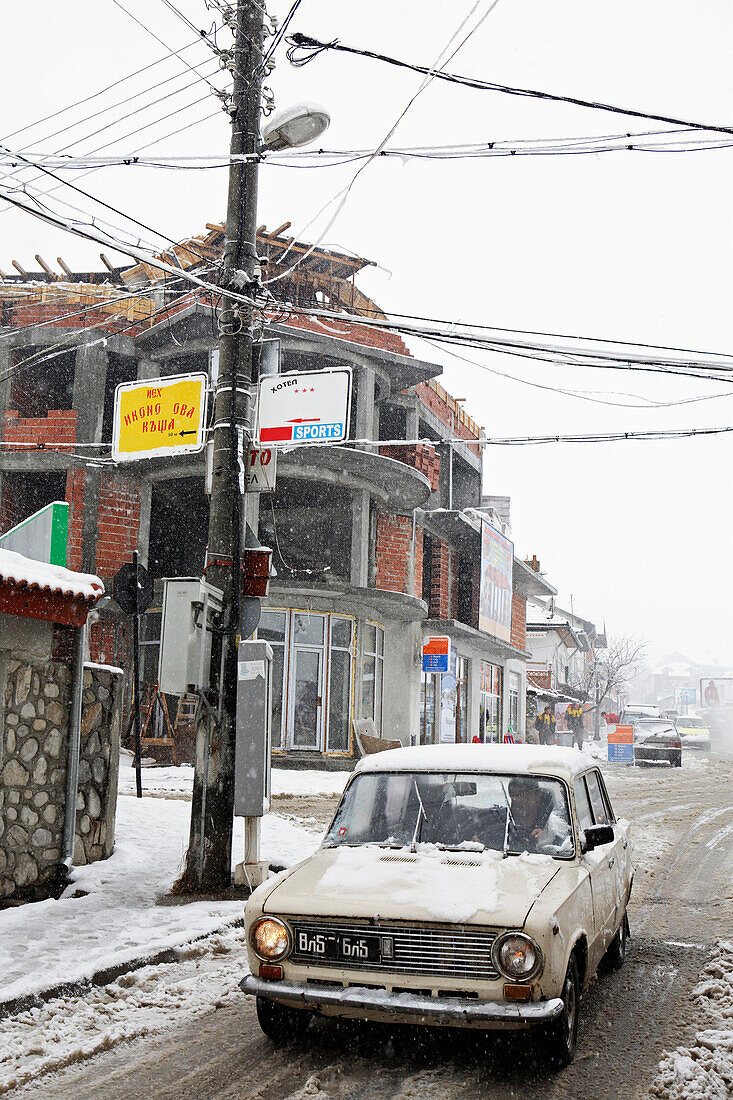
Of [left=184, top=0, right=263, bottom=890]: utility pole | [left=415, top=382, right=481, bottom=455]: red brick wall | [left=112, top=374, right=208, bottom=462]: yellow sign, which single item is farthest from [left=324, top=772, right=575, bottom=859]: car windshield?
[left=415, top=382, right=481, bottom=455]: red brick wall

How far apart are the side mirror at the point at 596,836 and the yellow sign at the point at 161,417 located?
600 centimetres

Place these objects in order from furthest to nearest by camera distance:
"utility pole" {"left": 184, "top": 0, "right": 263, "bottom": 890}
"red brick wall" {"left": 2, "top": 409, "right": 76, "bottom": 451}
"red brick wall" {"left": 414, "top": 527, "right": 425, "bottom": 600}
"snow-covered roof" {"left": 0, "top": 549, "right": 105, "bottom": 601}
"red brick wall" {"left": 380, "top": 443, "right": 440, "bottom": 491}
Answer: "red brick wall" {"left": 414, "top": 527, "right": 425, "bottom": 600}
"red brick wall" {"left": 380, "top": 443, "right": 440, "bottom": 491}
"red brick wall" {"left": 2, "top": 409, "right": 76, "bottom": 451}
"utility pole" {"left": 184, "top": 0, "right": 263, "bottom": 890}
"snow-covered roof" {"left": 0, "top": 549, "right": 105, "bottom": 601}

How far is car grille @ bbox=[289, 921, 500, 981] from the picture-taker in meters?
4.57

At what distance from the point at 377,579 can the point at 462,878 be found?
20.1m

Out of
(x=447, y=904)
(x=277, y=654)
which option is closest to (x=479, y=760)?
(x=447, y=904)

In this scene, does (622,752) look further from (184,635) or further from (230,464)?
(184,635)

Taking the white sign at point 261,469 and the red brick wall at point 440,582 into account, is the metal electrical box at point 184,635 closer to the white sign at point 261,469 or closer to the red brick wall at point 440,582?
the white sign at point 261,469

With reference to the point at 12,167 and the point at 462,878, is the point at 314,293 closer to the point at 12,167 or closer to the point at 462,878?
the point at 12,167

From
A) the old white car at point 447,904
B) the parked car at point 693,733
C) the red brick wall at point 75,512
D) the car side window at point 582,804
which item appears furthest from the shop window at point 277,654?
the parked car at point 693,733

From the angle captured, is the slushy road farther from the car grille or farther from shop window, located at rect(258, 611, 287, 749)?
Answer: shop window, located at rect(258, 611, 287, 749)

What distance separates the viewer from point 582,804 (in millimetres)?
6191

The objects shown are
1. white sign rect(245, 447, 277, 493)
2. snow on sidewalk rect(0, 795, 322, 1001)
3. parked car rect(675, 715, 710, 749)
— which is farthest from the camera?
parked car rect(675, 715, 710, 749)

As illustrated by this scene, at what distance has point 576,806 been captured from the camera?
593 centimetres

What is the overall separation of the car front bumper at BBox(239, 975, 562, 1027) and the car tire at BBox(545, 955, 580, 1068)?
23cm
